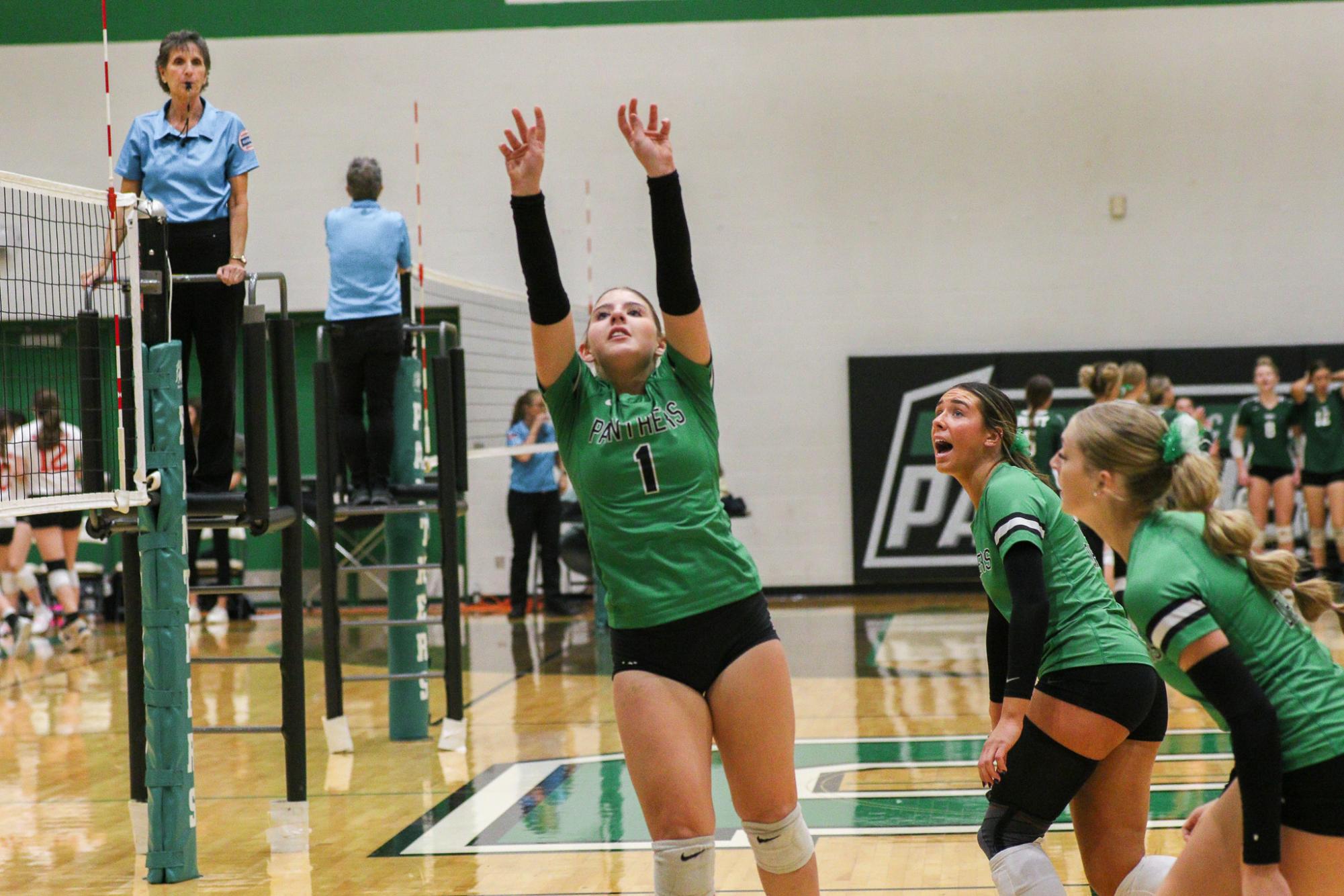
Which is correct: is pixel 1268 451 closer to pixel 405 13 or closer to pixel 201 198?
pixel 405 13

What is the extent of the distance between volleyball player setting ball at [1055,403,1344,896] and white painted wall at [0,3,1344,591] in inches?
406

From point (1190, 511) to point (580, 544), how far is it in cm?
953

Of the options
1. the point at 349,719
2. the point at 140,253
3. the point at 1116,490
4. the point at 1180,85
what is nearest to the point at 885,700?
the point at 349,719

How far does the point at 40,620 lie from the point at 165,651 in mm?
6672

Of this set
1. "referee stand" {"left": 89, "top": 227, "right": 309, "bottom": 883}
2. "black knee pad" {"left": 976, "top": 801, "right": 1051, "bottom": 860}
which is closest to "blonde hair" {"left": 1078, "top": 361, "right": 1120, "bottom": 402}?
"referee stand" {"left": 89, "top": 227, "right": 309, "bottom": 883}

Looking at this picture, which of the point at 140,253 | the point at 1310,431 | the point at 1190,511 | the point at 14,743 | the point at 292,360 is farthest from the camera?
the point at 1310,431

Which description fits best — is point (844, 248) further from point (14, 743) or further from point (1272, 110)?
point (14, 743)

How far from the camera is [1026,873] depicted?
2988mm

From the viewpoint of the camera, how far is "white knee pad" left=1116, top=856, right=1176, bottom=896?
9.91 feet

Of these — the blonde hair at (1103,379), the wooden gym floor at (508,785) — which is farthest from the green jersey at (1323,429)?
the blonde hair at (1103,379)

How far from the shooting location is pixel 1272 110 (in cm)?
1273

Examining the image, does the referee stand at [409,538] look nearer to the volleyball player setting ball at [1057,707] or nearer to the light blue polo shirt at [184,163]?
the light blue polo shirt at [184,163]

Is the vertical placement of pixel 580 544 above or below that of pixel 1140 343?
below

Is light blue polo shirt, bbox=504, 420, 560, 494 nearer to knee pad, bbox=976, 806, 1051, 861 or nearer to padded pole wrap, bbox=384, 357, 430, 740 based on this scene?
padded pole wrap, bbox=384, 357, 430, 740
